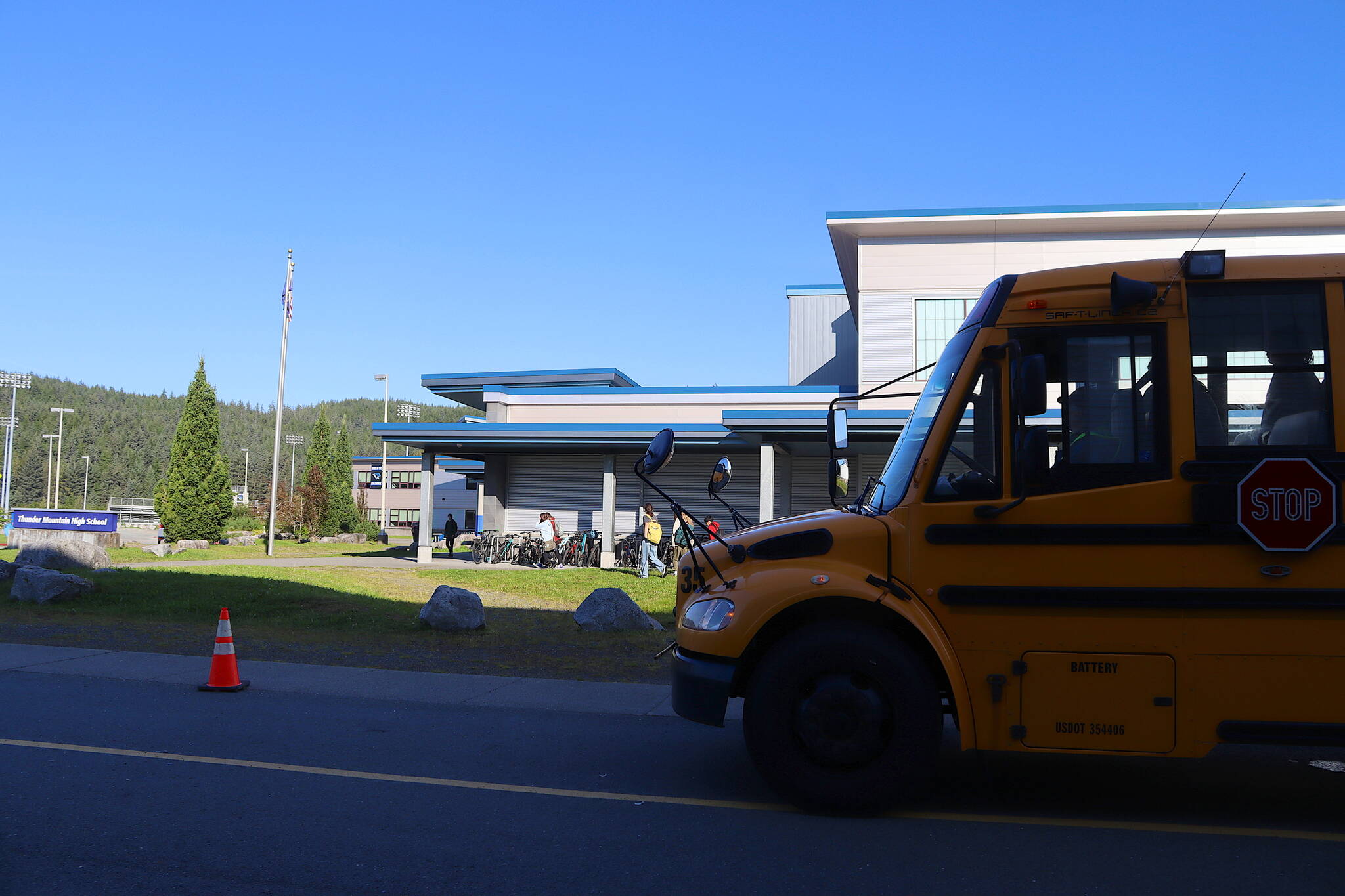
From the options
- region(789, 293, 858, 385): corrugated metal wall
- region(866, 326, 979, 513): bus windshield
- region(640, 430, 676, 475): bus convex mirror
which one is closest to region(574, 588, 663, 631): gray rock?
region(640, 430, 676, 475): bus convex mirror

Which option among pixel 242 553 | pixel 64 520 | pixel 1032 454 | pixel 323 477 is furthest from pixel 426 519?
pixel 323 477

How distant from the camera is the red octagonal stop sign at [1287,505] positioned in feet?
16.0

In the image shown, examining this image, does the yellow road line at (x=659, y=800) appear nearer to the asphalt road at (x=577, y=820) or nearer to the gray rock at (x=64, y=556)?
the asphalt road at (x=577, y=820)

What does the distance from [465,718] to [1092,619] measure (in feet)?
15.7

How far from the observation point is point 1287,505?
4926mm

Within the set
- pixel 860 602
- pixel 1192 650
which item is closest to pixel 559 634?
pixel 860 602

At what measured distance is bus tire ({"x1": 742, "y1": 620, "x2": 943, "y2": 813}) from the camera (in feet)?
16.9

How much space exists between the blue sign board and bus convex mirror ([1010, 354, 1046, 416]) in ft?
105

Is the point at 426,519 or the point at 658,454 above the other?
the point at 658,454

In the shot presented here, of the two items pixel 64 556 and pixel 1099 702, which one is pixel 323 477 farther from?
pixel 1099 702

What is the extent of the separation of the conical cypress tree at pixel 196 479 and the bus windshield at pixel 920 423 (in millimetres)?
42285

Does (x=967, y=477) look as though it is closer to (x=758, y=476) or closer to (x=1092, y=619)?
(x=1092, y=619)

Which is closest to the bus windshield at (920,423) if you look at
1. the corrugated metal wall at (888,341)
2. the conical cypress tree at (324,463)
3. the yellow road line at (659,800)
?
the yellow road line at (659,800)

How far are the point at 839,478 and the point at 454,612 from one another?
664cm
